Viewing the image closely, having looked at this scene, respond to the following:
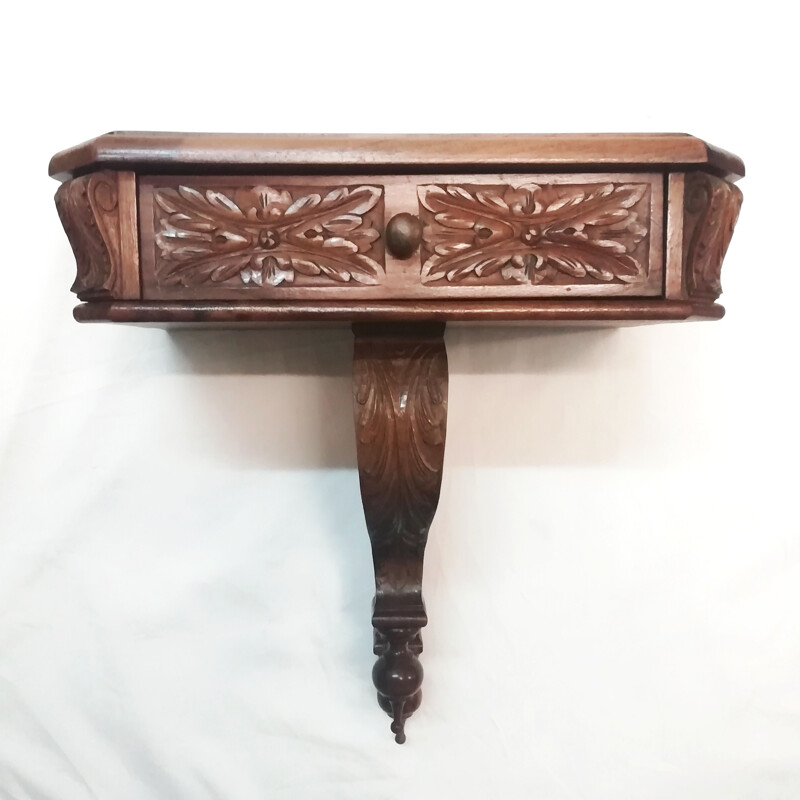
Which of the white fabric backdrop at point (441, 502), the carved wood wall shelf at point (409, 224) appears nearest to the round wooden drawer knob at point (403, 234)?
the carved wood wall shelf at point (409, 224)

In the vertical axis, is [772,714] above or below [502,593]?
below

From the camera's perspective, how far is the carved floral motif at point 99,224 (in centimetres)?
46

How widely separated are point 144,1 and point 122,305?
14.5 inches

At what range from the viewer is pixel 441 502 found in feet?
2.25

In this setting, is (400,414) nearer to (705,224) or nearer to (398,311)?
(398,311)

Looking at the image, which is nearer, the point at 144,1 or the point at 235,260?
the point at 235,260

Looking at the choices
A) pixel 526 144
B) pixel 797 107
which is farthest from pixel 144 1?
pixel 797 107

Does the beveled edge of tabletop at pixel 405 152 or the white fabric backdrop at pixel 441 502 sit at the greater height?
the beveled edge of tabletop at pixel 405 152

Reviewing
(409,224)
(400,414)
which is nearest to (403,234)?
(409,224)

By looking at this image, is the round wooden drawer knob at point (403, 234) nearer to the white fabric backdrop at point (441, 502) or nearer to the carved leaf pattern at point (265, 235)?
the carved leaf pattern at point (265, 235)

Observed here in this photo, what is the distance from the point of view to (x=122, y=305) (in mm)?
467

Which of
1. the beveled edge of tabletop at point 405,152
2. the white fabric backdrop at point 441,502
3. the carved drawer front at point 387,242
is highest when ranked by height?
the beveled edge of tabletop at point 405,152

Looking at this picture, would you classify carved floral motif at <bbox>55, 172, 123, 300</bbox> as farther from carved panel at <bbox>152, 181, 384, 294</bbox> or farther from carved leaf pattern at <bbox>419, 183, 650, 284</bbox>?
carved leaf pattern at <bbox>419, 183, 650, 284</bbox>

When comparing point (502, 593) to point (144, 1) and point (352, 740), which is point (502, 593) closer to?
point (352, 740)
